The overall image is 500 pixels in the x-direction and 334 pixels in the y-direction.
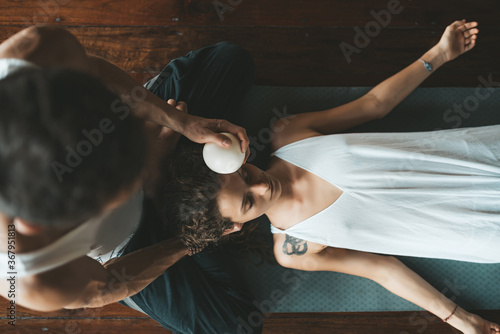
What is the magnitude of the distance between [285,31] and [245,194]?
2.70 feet

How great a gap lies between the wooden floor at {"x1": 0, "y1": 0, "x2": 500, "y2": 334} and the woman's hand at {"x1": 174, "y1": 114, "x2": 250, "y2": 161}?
0.61 m

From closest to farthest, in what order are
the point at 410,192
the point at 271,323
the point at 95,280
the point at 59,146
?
the point at 59,146
the point at 95,280
the point at 410,192
the point at 271,323

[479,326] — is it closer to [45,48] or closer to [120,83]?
[120,83]

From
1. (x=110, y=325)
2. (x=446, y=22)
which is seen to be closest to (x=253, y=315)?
(x=110, y=325)

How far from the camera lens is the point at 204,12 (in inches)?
58.1

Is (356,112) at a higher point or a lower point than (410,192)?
higher

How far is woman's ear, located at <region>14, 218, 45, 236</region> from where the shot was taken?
58cm

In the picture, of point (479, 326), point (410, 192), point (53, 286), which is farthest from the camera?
point (479, 326)

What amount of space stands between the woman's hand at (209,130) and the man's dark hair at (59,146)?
310mm

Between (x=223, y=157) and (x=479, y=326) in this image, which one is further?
(x=479, y=326)

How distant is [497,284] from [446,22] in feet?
3.39

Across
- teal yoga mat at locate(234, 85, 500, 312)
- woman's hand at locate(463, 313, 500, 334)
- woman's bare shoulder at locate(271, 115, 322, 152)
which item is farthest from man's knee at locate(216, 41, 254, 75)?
woman's hand at locate(463, 313, 500, 334)

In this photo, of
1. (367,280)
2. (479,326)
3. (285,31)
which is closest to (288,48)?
(285,31)

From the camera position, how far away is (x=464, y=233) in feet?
3.48
